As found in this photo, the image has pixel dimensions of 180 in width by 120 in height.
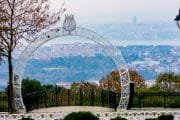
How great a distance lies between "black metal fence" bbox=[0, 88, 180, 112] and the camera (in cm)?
2923

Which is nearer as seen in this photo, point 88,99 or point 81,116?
point 81,116

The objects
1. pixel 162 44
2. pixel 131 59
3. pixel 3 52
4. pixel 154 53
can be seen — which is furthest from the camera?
pixel 162 44

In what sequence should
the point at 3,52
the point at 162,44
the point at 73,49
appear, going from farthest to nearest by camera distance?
1. the point at 162,44
2. the point at 73,49
3. the point at 3,52

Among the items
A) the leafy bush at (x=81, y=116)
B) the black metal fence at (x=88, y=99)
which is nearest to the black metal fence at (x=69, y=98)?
the black metal fence at (x=88, y=99)

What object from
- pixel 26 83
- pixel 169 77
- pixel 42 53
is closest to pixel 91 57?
pixel 42 53

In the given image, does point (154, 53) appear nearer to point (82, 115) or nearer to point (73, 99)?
point (73, 99)

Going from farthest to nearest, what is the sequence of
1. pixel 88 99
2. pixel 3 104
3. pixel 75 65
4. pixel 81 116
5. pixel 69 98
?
pixel 75 65
pixel 88 99
pixel 69 98
pixel 3 104
pixel 81 116

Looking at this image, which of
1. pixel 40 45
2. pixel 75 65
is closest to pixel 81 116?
pixel 40 45

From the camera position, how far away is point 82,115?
16953mm

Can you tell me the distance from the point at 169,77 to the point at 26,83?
15220 millimetres

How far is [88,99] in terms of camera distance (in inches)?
1239

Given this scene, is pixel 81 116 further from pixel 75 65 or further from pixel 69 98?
pixel 75 65

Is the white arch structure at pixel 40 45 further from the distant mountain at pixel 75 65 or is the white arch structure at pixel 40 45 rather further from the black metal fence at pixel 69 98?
the distant mountain at pixel 75 65

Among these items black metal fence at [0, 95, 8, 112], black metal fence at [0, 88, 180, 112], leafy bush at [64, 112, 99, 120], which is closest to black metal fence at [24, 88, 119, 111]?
black metal fence at [0, 88, 180, 112]
